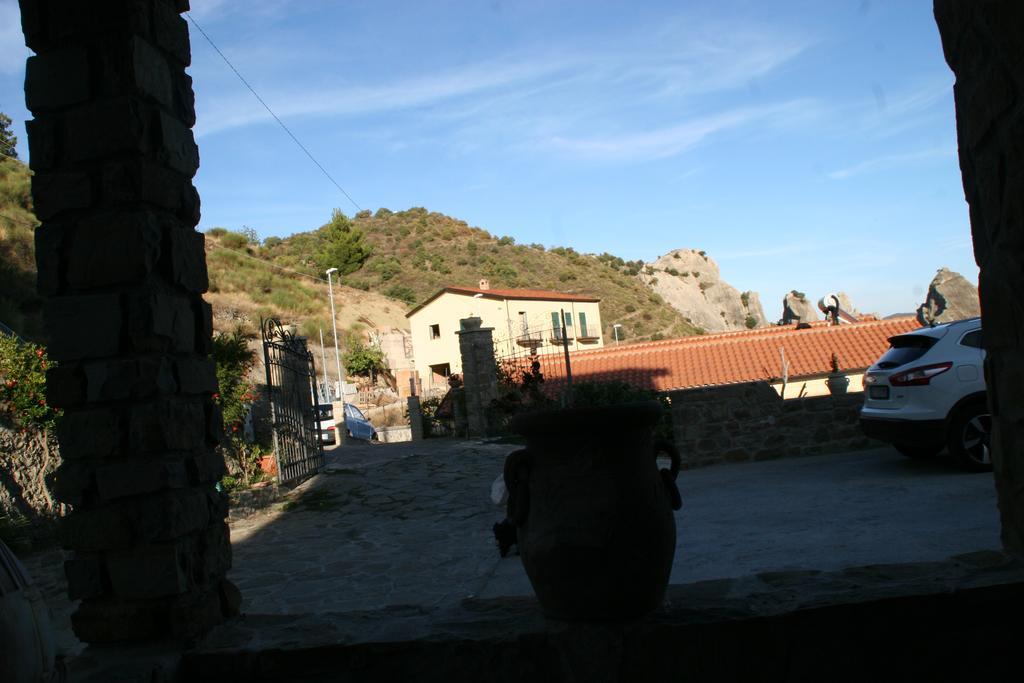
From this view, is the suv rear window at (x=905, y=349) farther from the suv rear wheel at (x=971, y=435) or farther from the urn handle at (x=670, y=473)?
the urn handle at (x=670, y=473)

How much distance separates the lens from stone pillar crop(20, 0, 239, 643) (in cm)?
271

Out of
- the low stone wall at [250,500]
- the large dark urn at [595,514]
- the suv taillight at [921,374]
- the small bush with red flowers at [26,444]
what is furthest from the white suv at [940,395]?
the small bush with red flowers at [26,444]

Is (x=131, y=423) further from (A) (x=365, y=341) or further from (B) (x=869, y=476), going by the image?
(A) (x=365, y=341)

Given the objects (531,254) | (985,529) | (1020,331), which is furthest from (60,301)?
(531,254)

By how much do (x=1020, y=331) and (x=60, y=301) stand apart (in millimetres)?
3356

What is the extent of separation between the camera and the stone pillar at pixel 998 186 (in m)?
2.53

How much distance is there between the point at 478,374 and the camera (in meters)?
16.5

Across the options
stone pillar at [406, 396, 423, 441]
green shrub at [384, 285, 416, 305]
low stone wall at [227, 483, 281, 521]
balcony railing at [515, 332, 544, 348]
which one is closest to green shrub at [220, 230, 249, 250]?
green shrub at [384, 285, 416, 305]

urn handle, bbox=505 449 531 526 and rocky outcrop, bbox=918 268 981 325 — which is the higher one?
rocky outcrop, bbox=918 268 981 325

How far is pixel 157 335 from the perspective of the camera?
275 cm

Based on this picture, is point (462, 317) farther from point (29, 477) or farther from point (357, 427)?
point (29, 477)

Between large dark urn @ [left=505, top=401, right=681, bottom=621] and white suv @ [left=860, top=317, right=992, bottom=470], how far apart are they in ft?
17.7

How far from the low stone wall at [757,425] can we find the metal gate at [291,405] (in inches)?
202

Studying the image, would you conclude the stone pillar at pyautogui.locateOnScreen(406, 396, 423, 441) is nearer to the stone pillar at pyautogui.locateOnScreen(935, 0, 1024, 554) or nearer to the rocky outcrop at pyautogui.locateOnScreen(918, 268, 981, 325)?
the stone pillar at pyautogui.locateOnScreen(935, 0, 1024, 554)
